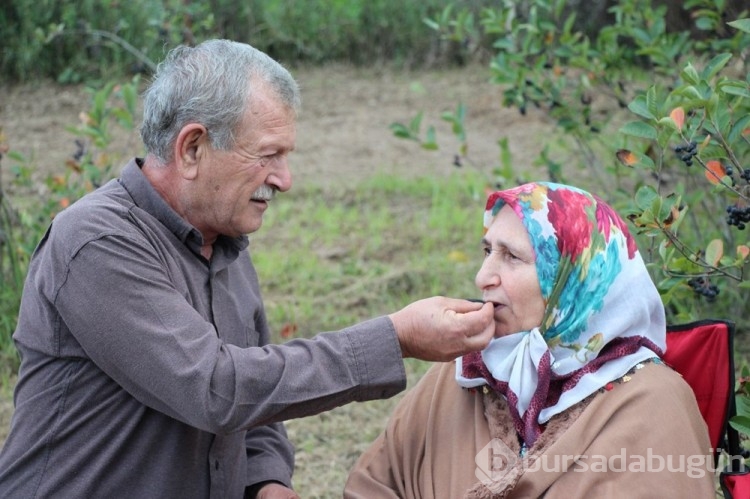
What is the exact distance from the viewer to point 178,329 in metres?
2.38

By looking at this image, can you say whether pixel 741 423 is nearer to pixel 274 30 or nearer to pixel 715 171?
pixel 715 171

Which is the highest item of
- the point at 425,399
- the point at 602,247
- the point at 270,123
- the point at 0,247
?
the point at 270,123

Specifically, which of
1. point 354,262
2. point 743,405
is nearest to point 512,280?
point 743,405

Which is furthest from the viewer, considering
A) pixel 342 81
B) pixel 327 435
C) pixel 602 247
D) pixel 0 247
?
pixel 342 81

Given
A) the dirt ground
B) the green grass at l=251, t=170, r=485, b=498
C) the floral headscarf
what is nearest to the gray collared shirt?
the floral headscarf

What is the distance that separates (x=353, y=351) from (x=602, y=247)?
65 cm

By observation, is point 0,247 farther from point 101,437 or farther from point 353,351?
point 353,351

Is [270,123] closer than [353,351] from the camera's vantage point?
No

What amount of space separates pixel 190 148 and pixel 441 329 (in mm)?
768

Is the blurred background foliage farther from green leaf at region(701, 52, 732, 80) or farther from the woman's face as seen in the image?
the woman's face

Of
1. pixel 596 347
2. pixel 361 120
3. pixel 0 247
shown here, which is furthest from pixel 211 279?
pixel 361 120

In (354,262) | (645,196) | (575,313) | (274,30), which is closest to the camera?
(575,313)

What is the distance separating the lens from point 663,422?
2.34 metres

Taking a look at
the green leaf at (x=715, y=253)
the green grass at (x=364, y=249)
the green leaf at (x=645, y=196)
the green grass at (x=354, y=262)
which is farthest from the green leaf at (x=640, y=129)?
the green grass at (x=364, y=249)
